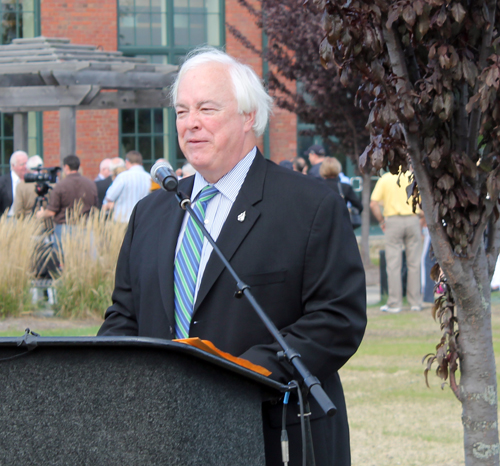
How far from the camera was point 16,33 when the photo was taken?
18312 mm

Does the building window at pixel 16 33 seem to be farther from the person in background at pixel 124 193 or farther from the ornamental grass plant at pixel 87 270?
the ornamental grass plant at pixel 87 270

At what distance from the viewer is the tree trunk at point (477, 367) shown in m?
3.86

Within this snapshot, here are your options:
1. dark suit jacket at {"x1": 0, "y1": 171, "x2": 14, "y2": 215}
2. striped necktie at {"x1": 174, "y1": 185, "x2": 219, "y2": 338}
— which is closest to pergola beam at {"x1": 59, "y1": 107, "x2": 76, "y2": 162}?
dark suit jacket at {"x1": 0, "y1": 171, "x2": 14, "y2": 215}

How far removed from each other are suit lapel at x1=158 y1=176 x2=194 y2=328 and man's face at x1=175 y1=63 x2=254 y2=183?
225mm

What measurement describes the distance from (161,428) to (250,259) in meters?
0.85

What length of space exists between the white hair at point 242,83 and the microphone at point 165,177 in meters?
0.29

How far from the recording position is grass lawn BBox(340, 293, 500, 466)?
539 centimetres

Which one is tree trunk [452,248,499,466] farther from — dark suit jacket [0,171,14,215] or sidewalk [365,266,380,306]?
dark suit jacket [0,171,14,215]

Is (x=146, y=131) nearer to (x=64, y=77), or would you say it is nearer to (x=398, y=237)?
(x=64, y=77)

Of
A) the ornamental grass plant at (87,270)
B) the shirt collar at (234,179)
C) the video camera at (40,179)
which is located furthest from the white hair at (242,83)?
the video camera at (40,179)

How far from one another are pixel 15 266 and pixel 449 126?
730 centimetres

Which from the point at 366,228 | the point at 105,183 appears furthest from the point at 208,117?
the point at 366,228

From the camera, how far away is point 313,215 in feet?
8.38

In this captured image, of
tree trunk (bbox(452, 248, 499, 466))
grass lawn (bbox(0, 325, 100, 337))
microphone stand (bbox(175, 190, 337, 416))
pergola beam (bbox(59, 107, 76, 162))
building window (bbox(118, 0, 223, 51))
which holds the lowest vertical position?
grass lawn (bbox(0, 325, 100, 337))
